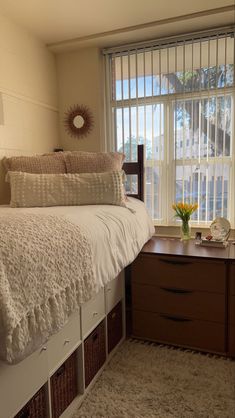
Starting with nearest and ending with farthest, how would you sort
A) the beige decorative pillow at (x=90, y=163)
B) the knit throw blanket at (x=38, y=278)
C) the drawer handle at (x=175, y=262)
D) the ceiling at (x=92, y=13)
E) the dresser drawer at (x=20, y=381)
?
the knit throw blanket at (x=38, y=278) → the dresser drawer at (x=20, y=381) → the drawer handle at (x=175, y=262) → the ceiling at (x=92, y=13) → the beige decorative pillow at (x=90, y=163)

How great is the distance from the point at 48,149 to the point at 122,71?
966 millimetres

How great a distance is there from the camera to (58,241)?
1170 millimetres

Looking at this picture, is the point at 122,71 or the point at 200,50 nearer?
the point at 200,50

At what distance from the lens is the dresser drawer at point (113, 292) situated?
186 cm

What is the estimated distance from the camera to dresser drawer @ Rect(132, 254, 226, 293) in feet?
6.24

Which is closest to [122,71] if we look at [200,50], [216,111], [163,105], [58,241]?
[163,105]

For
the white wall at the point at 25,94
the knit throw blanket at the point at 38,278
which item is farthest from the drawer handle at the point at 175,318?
the white wall at the point at 25,94

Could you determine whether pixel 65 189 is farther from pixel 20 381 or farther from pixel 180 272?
pixel 20 381

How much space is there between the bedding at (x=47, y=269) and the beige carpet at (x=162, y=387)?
63 centimetres

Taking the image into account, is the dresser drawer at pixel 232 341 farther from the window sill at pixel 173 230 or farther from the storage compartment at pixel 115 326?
the window sill at pixel 173 230

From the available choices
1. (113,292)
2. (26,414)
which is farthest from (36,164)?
(26,414)

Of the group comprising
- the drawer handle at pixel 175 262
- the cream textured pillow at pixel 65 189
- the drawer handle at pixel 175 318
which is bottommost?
the drawer handle at pixel 175 318

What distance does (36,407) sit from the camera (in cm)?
120

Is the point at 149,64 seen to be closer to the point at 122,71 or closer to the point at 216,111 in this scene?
the point at 122,71
